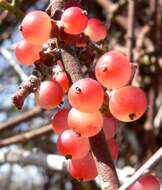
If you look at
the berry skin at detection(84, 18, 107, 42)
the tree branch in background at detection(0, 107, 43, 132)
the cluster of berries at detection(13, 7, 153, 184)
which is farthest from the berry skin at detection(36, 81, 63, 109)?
the tree branch in background at detection(0, 107, 43, 132)

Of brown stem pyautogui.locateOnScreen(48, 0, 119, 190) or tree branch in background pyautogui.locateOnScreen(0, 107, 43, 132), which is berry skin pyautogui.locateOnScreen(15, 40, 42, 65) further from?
tree branch in background pyautogui.locateOnScreen(0, 107, 43, 132)

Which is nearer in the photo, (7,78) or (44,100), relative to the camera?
(44,100)

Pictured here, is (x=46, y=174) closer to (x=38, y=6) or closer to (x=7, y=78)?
(x=7, y=78)

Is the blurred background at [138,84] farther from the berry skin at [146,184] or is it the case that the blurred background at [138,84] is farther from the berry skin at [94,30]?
the berry skin at [146,184]

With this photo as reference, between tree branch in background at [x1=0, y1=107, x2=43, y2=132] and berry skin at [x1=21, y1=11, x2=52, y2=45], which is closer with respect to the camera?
berry skin at [x1=21, y1=11, x2=52, y2=45]

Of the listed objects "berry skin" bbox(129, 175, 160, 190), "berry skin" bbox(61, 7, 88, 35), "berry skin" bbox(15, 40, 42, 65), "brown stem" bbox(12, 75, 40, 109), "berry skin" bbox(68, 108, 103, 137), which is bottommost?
"berry skin" bbox(129, 175, 160, 190)

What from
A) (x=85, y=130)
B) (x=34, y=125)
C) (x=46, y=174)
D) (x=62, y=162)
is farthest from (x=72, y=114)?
(x=46, y=174)

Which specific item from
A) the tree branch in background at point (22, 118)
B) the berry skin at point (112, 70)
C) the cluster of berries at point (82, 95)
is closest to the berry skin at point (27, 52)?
the cluster of berries at point (82, 95)
